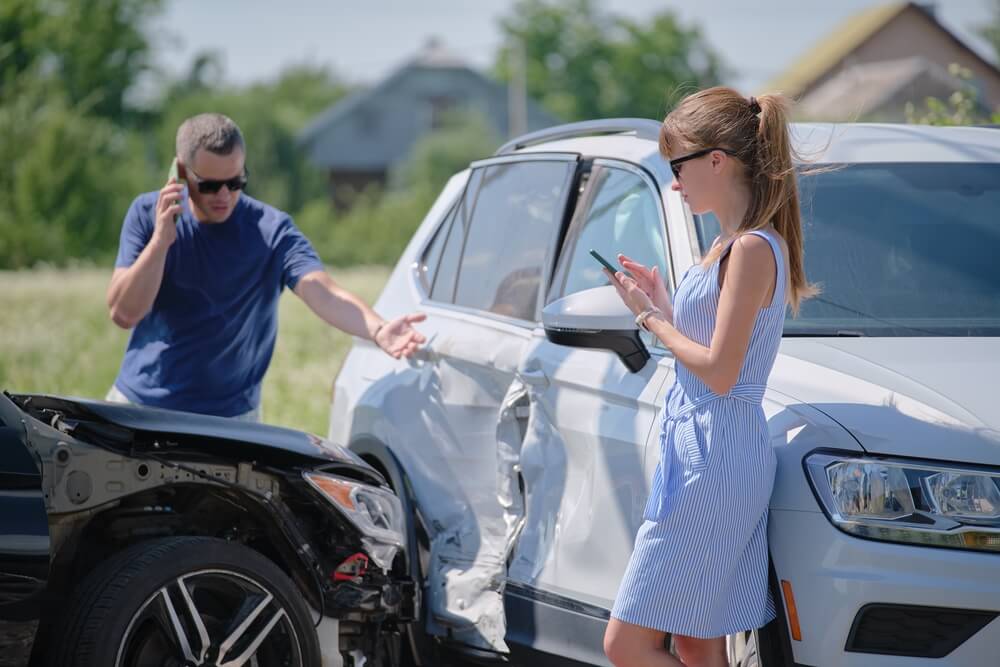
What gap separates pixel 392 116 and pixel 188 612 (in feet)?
310

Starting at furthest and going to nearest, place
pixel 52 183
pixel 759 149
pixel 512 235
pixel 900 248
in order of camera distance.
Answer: pixel 52 183 → pixel 512 235 → pixel 900 248 → pixel 759 149

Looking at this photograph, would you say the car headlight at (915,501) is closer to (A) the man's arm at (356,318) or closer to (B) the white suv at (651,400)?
(B) the white suv at (651,400)

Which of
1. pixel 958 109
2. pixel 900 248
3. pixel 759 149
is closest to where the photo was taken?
pixel 759 149

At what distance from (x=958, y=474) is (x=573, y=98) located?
95724mm

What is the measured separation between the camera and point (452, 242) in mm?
5496

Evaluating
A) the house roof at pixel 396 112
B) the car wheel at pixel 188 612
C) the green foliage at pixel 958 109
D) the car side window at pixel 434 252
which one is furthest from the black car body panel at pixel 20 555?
the house roof at pixel 396 112

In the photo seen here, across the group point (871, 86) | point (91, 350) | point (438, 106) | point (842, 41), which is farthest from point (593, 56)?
point (91, 350)

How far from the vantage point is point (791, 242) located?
11.1 ft

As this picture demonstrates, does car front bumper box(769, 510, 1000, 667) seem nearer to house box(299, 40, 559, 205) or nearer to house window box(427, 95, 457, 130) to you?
house box(299, 40, 559, 205)

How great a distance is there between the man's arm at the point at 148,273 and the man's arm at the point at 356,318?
1.79 feet

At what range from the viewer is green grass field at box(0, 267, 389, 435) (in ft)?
39.3

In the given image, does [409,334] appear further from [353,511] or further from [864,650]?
[864,650]

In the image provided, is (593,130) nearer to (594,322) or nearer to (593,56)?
(594,322)

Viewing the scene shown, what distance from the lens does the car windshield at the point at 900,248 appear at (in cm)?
390
